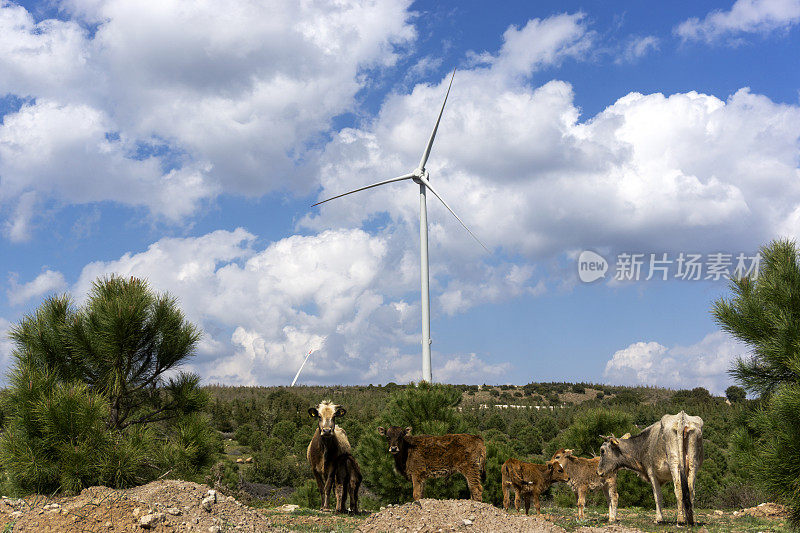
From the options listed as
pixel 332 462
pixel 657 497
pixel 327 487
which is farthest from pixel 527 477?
pixel 327 487

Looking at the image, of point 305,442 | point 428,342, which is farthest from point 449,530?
point 305,442

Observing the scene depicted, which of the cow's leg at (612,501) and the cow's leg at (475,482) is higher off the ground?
the cow's leg at (475,482)

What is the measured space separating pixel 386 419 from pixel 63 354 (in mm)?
10714

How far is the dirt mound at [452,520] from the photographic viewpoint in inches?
399

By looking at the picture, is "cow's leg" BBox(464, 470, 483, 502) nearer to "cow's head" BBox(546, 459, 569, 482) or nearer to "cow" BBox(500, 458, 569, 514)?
"cow" BBox(500, 458, 569, 514)

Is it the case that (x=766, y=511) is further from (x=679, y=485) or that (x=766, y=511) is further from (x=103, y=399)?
(x=103, y=399)

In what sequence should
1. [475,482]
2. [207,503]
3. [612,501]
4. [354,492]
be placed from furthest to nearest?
[354,492]
[612,501]
[475,482]
[207,503]

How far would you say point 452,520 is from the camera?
10.3 meters

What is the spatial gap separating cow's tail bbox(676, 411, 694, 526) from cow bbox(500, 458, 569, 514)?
2937 mm

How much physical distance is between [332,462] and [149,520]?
216 inches

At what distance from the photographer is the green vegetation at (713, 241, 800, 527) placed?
12008 mm

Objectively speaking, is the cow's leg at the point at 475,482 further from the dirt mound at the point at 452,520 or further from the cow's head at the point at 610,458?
the cow's head at the point at 610,458

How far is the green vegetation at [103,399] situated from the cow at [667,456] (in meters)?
10.7

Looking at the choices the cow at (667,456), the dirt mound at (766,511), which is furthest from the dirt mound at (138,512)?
the dirt mound at (766,511)
